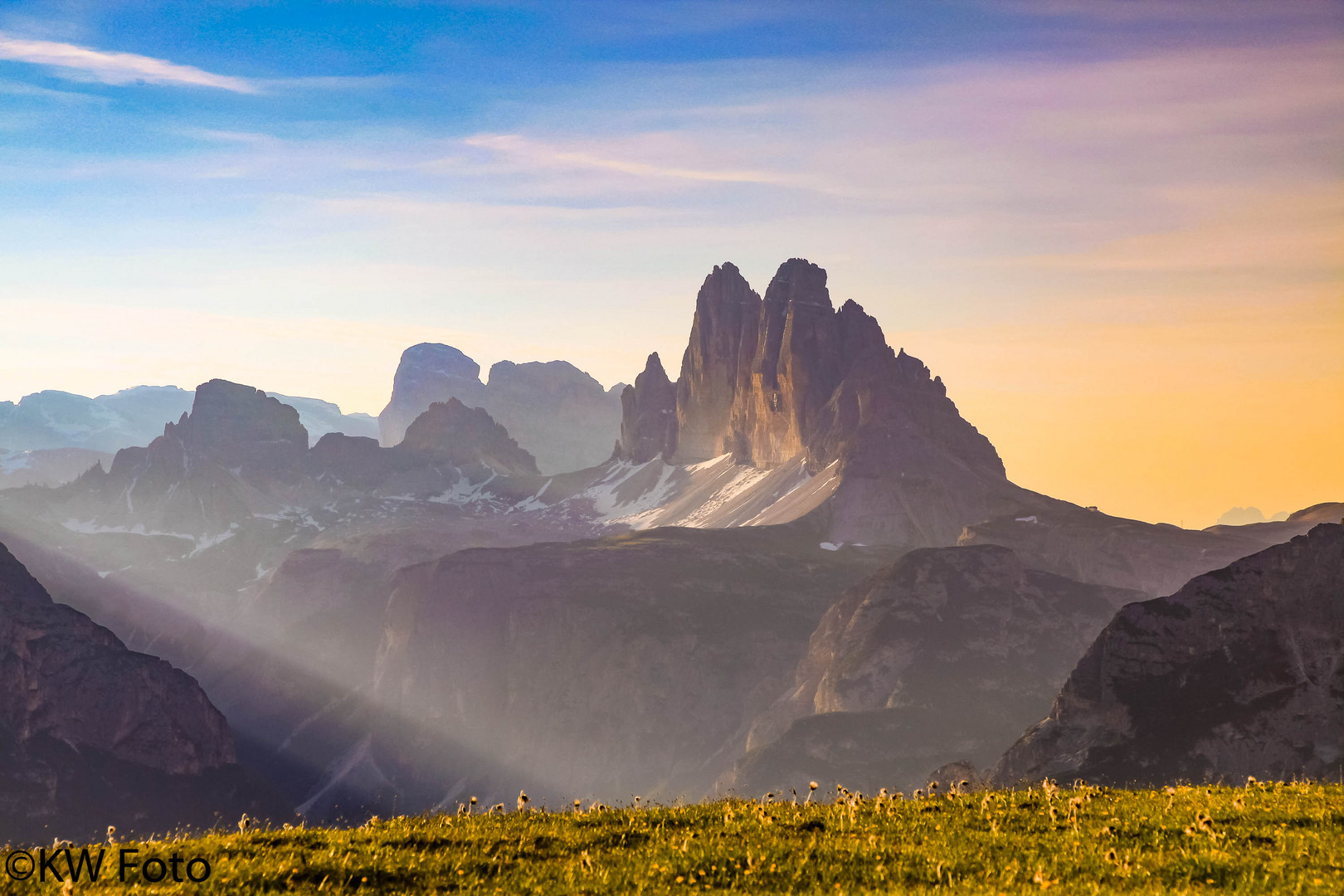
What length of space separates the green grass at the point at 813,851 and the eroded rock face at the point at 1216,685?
124 m

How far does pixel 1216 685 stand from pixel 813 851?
149 meters

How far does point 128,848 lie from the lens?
58.9 feet

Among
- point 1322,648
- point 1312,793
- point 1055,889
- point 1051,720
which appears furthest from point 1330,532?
point 1055,889

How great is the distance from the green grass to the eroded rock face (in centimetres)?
12424

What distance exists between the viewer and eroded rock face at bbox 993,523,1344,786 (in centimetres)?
14062

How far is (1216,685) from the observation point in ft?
494

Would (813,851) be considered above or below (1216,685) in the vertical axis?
above

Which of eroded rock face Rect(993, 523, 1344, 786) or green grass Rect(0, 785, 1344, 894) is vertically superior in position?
green grass Rect(0, 785, 1344, 894)

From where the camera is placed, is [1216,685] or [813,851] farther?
[1216,685]

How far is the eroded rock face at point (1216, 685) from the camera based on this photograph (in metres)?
141

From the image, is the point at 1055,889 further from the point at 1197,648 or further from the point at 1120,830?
the point at 1197,648

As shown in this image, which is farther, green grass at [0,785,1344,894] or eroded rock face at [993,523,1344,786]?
eroded rock face at [993,523,1344,786]

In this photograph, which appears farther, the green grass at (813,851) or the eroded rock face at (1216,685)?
the eroded rock face at (1216,685)

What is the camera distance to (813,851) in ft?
60.4
